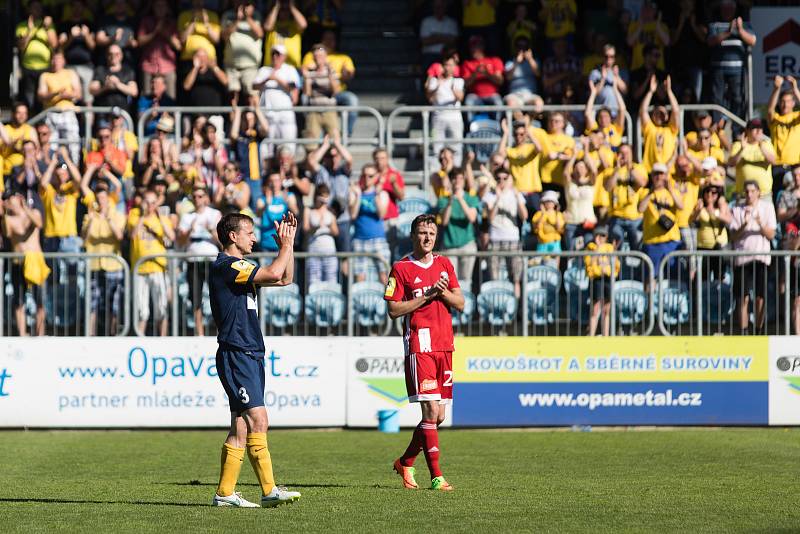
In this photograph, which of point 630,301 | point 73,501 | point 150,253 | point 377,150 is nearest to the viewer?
point 73,501

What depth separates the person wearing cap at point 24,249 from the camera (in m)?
16.5

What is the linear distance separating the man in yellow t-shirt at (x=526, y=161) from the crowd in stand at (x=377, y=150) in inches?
1.2

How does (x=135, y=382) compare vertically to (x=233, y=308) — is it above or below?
below

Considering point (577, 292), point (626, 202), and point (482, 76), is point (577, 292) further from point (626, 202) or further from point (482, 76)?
point (482, 76)

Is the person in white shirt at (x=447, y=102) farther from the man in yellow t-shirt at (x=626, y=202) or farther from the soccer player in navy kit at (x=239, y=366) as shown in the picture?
the soccer player in navy kit at (x=239, y=366)

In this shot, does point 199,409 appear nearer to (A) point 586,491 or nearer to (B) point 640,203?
(B) point 640,203

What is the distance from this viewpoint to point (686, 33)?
2203cm

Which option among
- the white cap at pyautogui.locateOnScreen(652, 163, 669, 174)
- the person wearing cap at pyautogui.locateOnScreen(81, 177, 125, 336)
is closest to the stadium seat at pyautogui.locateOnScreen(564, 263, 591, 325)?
the white cap at pyautogui.locateOnScreen(652, 163, 669, 174)

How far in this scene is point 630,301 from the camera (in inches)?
659

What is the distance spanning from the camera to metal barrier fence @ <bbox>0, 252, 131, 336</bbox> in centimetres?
1658

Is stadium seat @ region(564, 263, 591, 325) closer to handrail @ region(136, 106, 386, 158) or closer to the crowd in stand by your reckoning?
the crowd in stand

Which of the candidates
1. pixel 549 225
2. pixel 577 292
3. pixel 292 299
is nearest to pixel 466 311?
pixel 577 292

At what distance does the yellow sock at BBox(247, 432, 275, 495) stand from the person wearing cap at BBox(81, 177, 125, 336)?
7557mm

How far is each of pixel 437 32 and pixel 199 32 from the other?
369cm
